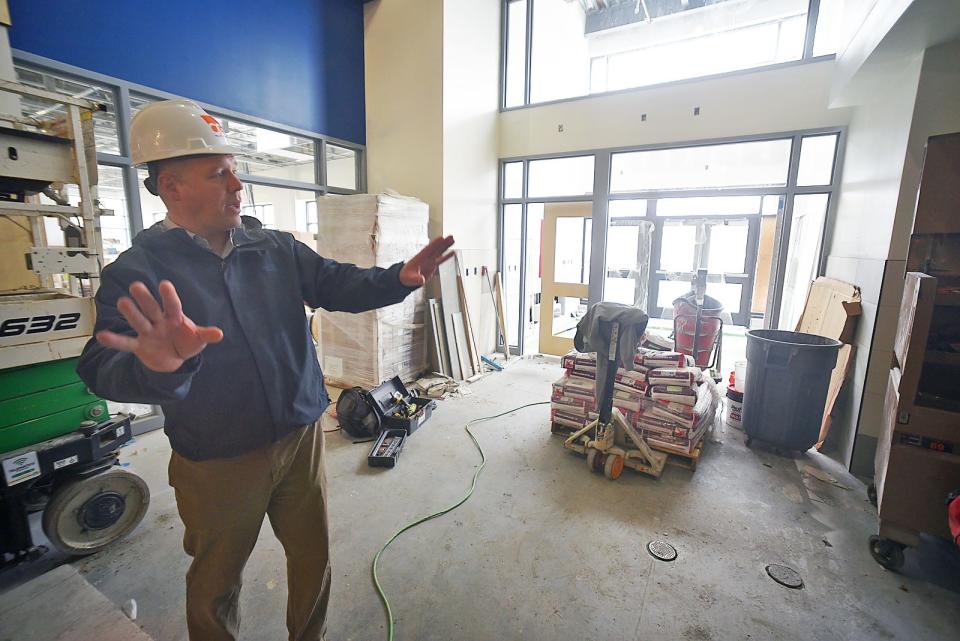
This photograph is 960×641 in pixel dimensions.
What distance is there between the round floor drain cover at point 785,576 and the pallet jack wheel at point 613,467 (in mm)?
908

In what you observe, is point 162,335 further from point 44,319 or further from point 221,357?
point 44,319

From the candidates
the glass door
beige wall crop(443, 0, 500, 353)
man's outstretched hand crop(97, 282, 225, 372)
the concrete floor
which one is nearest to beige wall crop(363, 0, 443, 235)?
beige wall crop(443, 0, 500, 353)

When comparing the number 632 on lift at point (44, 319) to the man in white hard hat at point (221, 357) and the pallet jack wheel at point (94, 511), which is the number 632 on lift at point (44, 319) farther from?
the man in white hard hat at point (221, 357)

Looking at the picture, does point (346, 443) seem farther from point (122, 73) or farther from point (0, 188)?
point (122, 73)

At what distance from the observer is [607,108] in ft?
15.6

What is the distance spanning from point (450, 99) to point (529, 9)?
196cm

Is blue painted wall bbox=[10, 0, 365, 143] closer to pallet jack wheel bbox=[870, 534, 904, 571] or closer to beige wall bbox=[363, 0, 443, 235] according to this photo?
beige wall bbox=[363, 0, 443, 235]

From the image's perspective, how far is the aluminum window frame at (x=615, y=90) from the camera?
3.87m

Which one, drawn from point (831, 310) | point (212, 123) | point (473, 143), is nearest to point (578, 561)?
point (212, 123)

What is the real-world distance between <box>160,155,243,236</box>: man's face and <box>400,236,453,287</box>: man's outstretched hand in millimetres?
539

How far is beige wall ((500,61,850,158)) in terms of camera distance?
393 centimetres

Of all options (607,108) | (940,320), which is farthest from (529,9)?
(940,320)

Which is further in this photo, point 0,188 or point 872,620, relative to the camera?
point 0,188

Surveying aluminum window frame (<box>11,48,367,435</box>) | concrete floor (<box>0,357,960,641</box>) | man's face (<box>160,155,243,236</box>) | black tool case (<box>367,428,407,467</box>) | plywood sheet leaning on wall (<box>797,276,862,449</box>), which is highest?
aluminum window frame (<box>11,48,367,435</box>)
